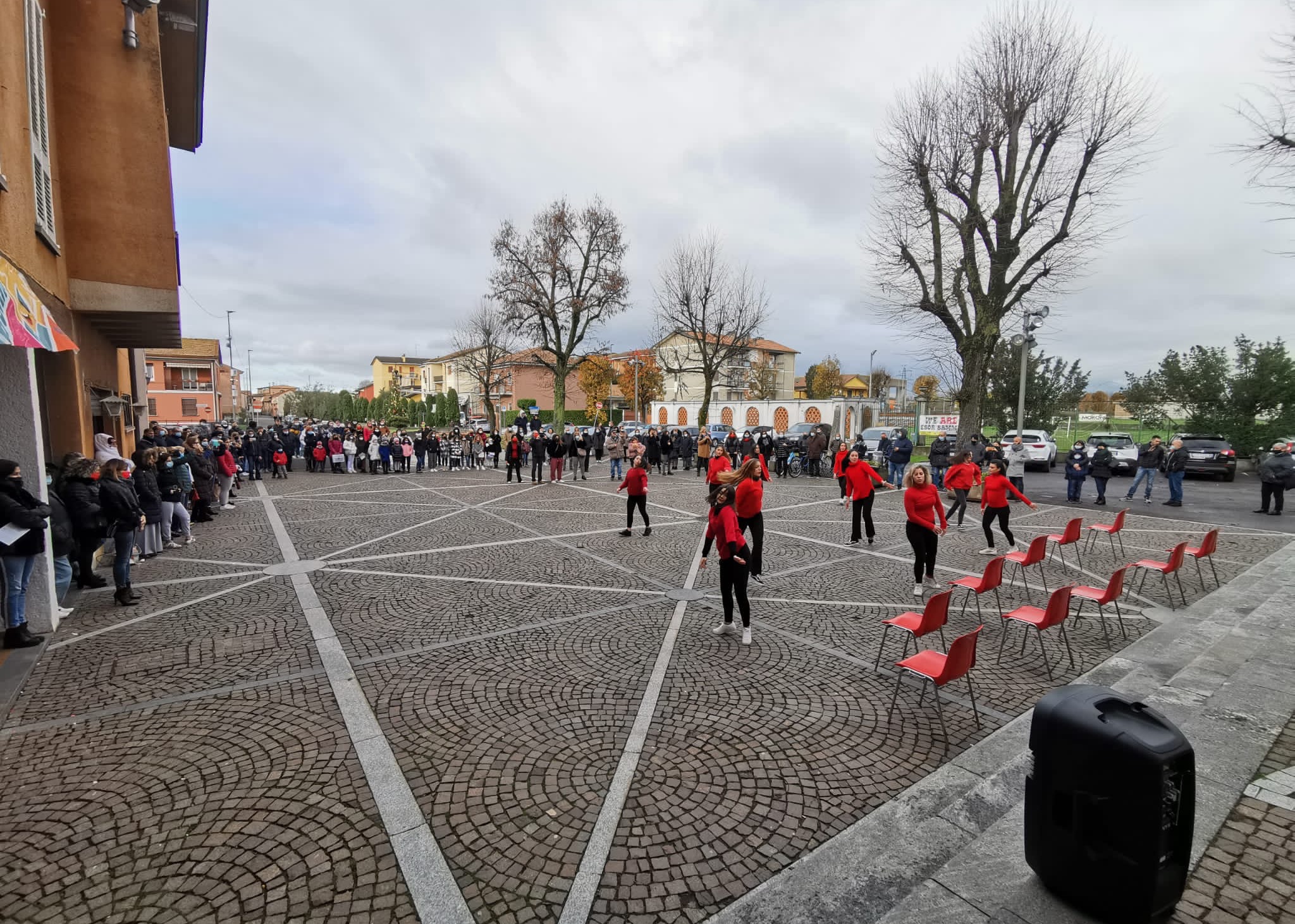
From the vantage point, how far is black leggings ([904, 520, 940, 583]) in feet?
25.7

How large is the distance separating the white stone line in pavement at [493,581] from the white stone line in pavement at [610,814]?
2.26 metres

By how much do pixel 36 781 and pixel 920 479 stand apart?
27.9 ft

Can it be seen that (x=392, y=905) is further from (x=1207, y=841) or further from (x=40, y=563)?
(x=40, y=563)

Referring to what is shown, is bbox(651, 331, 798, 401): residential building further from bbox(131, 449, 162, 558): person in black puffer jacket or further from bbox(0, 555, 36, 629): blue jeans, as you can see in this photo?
bbox(0, 555, 36, 629): blue jeans

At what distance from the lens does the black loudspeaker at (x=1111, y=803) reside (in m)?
2.44

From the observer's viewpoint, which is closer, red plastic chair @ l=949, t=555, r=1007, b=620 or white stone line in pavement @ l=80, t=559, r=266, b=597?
red plastic chair @ l=949, t=555, r=1007, b=620

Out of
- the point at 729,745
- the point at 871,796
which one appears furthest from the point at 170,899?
the point at 871,796

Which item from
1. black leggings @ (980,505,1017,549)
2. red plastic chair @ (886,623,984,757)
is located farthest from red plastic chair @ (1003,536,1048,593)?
red plastic chair @ (886,623,984,757)

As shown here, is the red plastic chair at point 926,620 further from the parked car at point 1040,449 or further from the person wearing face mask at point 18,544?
the parked car at point 1040,449

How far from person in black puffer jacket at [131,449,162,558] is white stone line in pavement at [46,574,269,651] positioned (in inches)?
70.8

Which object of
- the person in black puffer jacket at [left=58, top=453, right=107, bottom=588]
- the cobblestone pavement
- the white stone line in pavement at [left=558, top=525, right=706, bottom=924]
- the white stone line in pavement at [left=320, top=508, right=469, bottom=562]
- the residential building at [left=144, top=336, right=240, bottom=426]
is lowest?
the white stone line in pavement at [left=558, top=525, right=706, bottom=924]

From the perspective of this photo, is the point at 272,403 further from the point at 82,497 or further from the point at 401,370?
the point at 82,497

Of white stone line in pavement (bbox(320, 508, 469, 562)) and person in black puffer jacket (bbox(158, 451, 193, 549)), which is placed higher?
person in black puffer jacket (bbox(158, 451, 193, 549))

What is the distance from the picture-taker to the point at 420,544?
1091 cm
